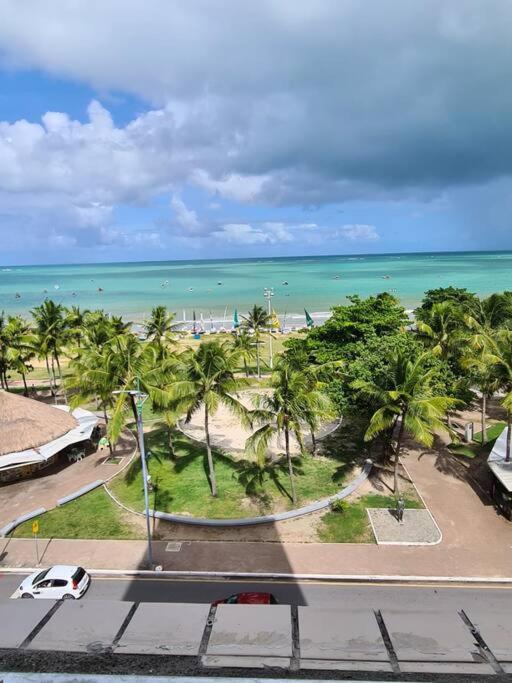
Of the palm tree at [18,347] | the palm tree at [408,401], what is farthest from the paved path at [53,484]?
the palm tree at [408,401]

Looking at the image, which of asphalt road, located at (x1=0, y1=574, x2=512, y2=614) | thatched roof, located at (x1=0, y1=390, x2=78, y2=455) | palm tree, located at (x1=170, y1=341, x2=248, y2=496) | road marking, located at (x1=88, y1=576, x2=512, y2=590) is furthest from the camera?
thatched roof, located at (x1=0, y1=390, x2=78, y2=455)

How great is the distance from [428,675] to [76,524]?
20.3 metres

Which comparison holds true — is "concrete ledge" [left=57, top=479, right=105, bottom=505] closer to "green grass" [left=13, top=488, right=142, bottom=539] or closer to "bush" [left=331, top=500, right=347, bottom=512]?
"green grass" [left=13, top=488, right=142, bottom=539]

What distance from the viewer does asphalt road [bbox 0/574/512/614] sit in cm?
1706

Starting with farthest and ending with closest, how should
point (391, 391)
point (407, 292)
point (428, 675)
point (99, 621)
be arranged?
1. point (407, 292)
2. point (391, 391)
3. point (99, 621)
4. point (428, 675)

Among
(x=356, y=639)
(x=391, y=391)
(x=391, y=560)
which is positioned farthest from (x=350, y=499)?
(x=356, y=639)

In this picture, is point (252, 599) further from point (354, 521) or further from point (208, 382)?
point (208, 382)

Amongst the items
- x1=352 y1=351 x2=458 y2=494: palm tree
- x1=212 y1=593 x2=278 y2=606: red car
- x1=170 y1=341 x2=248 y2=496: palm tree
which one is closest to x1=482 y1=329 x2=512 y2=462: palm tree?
x1=352 y1=351 x2=458 y2=494: palm tree

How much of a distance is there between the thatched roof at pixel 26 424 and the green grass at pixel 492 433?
1101 inches

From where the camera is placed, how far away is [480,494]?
25.0 meters

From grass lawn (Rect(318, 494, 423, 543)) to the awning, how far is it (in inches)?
659

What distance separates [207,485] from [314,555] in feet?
28.0

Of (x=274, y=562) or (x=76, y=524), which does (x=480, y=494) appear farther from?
(x=76, y=524)

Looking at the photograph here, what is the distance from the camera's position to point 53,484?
1088 inches
